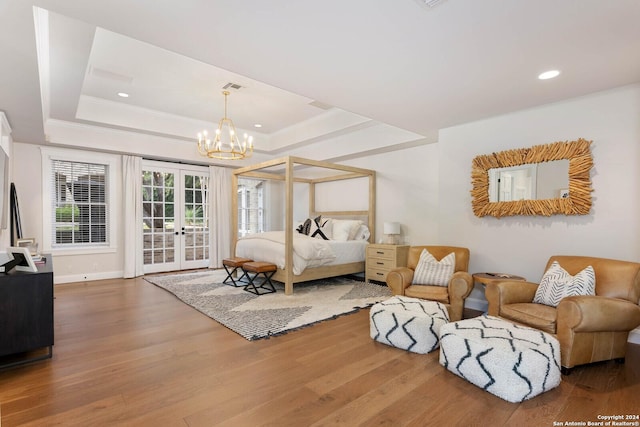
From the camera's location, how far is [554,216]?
126 inches

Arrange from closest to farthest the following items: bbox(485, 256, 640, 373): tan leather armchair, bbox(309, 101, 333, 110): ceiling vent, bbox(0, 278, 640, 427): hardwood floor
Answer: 1. bbox(0, 278, 640, 427): hardwood floor
2. bbox(485, 256, 640, 373): tan leather armchair
3. bbox(309, 101, 333, 110): ceiling vent

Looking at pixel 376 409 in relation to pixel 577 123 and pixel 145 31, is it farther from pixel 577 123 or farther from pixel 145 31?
pixel 577 123

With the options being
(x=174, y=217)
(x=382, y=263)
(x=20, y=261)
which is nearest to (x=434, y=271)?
(x=382, y=263)

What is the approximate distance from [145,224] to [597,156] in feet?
22.4

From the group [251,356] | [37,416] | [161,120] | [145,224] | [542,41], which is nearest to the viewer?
[37,416]

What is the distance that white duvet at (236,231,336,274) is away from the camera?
4.47 metres

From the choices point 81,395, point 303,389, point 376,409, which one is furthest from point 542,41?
point 81,395

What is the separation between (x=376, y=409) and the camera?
1803 millimetres

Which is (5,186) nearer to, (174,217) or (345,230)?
(174,217)

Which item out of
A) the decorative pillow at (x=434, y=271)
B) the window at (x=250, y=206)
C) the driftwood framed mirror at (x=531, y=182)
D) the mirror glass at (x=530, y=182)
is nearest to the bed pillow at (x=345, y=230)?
the decorative pillow at (x=434, y=271)

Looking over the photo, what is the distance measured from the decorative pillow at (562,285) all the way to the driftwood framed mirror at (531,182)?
733 millimetres

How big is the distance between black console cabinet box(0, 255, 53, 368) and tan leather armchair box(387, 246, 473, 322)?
3169mm

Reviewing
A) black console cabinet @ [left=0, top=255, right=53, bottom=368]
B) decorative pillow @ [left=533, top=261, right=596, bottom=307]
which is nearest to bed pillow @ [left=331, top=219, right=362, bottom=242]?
decorative pillow @ [left=533, top=261, right=596, bottom=307]

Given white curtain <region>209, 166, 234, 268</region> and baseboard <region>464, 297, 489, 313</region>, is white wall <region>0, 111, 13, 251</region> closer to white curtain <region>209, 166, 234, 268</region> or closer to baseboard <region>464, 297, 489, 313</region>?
white curtain <region>209, 166, 234, 268</region>
